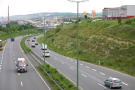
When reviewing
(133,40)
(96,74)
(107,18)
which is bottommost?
(96,74)

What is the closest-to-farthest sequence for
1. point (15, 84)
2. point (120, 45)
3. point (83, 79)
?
point (15, 84) < point (83, 79) < point (120, 45)

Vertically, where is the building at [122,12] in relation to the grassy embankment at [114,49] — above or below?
above

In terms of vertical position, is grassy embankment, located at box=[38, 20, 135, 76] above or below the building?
below

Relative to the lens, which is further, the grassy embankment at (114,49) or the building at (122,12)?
the building at (122,12)

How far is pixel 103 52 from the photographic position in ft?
179

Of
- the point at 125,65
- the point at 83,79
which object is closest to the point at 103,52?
the point at 125,65

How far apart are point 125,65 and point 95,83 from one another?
544 inches

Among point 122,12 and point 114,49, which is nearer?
point 114,49

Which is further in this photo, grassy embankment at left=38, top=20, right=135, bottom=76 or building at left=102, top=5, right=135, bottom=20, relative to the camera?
Answer: building at left=102, top=5, right=135, bottom=20

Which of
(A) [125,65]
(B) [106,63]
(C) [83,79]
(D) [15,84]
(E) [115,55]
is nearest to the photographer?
(D) [15,84]

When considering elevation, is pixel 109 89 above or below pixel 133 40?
below

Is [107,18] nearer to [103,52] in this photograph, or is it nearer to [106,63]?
[103,52]

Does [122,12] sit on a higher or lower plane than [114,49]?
higher

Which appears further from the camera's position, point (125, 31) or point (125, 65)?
point (125, 31)
